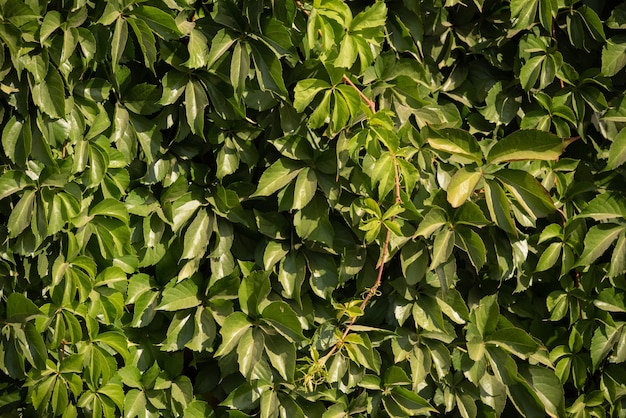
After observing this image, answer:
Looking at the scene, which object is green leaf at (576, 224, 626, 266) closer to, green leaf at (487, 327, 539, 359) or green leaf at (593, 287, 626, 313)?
green leaf at (593, 287, 626, 313)

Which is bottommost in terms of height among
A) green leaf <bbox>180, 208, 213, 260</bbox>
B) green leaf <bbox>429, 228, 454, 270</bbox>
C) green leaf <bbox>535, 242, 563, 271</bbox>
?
green leaf <bbox>535, 242, 563, 271</bbox>

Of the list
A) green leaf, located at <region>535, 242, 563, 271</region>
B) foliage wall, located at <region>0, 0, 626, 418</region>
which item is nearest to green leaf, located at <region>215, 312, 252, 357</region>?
foliage wall, located at <region>0, 0, 626, 418</region>

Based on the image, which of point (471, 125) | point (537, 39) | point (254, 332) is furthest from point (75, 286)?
point (537, 39)

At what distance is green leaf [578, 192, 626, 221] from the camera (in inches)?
78.3

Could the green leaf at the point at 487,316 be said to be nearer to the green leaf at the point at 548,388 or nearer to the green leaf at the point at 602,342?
the green leaf at the point at 548,388

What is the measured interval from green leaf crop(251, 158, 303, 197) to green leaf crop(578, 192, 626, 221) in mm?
834

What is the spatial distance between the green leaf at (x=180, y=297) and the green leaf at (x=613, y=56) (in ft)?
4.31

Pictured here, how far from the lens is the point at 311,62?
1.82 metres

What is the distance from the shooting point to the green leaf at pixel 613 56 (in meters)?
2.02

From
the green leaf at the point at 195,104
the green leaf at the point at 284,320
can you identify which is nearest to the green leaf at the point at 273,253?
the green leaf at the point at 284,320

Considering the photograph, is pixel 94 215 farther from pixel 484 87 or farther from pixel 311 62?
pixel 484 87

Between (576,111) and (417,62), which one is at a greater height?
(417,62)

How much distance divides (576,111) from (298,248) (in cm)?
91

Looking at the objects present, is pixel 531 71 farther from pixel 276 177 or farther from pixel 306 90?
pixel 276 177
